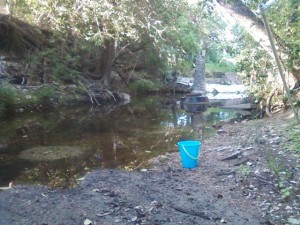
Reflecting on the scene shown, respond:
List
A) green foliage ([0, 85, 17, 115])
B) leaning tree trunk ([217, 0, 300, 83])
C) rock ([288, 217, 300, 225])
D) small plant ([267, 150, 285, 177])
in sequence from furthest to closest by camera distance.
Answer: green foliage ([0, 85, 17, 115]) < leaning tree trunk ([217, 0, 300, 83]) < small plant ([267, 150, 285, 177]) < rock ([288, 217, 300, 225])

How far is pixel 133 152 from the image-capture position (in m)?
6.27

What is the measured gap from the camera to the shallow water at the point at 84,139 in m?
5.21

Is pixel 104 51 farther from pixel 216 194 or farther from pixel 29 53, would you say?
pixel 216 194

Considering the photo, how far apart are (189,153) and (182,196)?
114 centimetres

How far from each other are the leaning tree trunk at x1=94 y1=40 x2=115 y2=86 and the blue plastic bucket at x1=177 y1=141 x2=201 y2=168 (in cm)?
1153

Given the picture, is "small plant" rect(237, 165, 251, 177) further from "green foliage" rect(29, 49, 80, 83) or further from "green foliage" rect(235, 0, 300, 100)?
"green foliage" rect(29, 49, 80, 83)

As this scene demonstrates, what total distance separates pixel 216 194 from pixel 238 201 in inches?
12.1

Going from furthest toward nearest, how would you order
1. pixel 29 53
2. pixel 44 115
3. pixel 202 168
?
1. pixel 29 53
2. pixel 44 115
3. pixel 202 168

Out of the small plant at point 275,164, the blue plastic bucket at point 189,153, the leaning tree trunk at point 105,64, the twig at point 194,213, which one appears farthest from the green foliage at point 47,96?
the twig at point 194,213

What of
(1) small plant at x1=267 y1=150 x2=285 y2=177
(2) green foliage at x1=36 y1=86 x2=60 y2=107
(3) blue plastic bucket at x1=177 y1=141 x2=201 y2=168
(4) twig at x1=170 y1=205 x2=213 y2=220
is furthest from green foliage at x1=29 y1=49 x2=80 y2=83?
(4) twig at x1=170 y1=205 x2=213 y2=220

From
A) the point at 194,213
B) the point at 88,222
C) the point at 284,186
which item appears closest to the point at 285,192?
the point at 284,186

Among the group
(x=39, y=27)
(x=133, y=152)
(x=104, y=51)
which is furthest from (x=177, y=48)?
(x=133, y=152)

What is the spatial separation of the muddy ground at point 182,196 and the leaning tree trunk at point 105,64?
11.6 meters

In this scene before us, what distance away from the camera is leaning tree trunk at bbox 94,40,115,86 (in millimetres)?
16297
